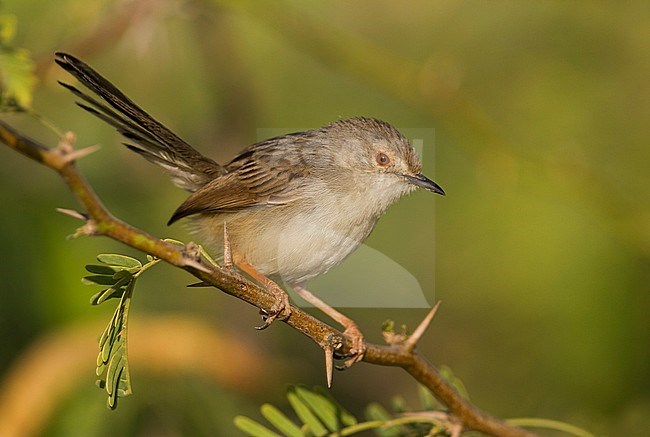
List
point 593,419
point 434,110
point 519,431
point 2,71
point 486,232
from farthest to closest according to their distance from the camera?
point 486,232, point 434,110, point 593,419, point 519,431, point 2,71

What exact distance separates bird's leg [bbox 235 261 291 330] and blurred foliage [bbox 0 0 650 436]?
0.47 m

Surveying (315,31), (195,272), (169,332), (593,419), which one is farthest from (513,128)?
(195,272)

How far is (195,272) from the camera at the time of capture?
1.91 metres

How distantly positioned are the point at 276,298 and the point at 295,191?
3.21 ft

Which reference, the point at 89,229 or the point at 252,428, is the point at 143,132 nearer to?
the point at 252,428

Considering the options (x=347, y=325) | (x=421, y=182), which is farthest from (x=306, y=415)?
(x=421, y=182)

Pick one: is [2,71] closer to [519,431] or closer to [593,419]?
[519,431]

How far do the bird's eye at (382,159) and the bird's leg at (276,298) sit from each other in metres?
0.74

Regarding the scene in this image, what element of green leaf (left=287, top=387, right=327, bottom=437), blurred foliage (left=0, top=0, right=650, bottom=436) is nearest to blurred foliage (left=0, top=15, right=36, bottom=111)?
green leaf (left=287, top=387, right=327, bottom=437)

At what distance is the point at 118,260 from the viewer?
6.71 feet

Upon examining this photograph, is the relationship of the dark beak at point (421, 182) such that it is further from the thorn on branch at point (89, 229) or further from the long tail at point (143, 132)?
the thorn on branch at point (89, 229)

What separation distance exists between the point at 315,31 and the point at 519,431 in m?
2.46

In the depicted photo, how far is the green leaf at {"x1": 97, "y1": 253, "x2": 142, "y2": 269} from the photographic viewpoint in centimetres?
202

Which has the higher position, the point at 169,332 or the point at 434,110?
the point at 434,110
